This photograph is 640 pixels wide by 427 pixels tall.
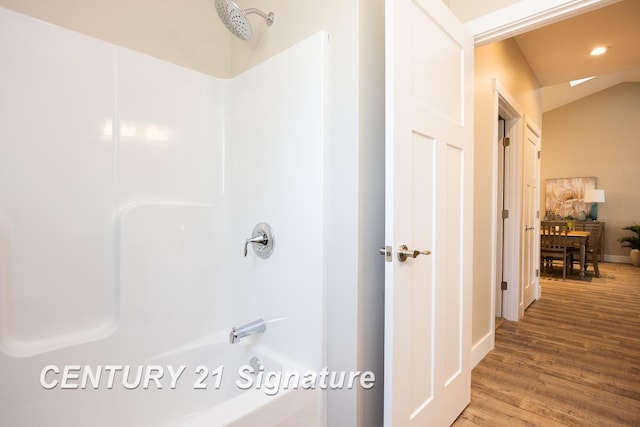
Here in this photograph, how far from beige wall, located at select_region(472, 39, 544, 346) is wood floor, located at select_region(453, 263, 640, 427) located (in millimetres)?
323

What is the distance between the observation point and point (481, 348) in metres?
2.30

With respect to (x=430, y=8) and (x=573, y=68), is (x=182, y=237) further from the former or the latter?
(x=573, y=68)

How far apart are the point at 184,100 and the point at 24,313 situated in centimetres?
117

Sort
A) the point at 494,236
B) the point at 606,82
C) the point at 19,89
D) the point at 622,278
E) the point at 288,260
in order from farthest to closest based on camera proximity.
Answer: the point at 606,82
the point at 622,278
the point at 494,236
the point at 288,260
the point at 19,89

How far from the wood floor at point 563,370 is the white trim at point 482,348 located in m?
0.04

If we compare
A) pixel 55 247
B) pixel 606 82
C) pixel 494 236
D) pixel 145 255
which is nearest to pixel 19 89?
pixel 55 247

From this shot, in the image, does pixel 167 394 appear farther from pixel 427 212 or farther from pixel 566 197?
pixel 566 197

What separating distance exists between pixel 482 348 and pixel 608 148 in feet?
22.8

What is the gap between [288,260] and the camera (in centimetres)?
143

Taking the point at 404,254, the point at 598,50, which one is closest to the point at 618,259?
the point at 598,50

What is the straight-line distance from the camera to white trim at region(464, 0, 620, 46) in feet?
4.36

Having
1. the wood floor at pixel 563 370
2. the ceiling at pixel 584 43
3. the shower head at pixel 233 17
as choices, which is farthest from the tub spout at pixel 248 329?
the ceiling at pixel 584 43

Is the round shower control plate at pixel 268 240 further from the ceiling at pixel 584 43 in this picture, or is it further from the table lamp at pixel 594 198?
the table lamp at pixel 594 198

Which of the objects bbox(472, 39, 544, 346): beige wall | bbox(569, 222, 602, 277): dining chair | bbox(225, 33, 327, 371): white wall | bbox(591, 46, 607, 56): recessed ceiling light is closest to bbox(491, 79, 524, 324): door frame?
bbox(472, 39, 544, 346): beige wall
